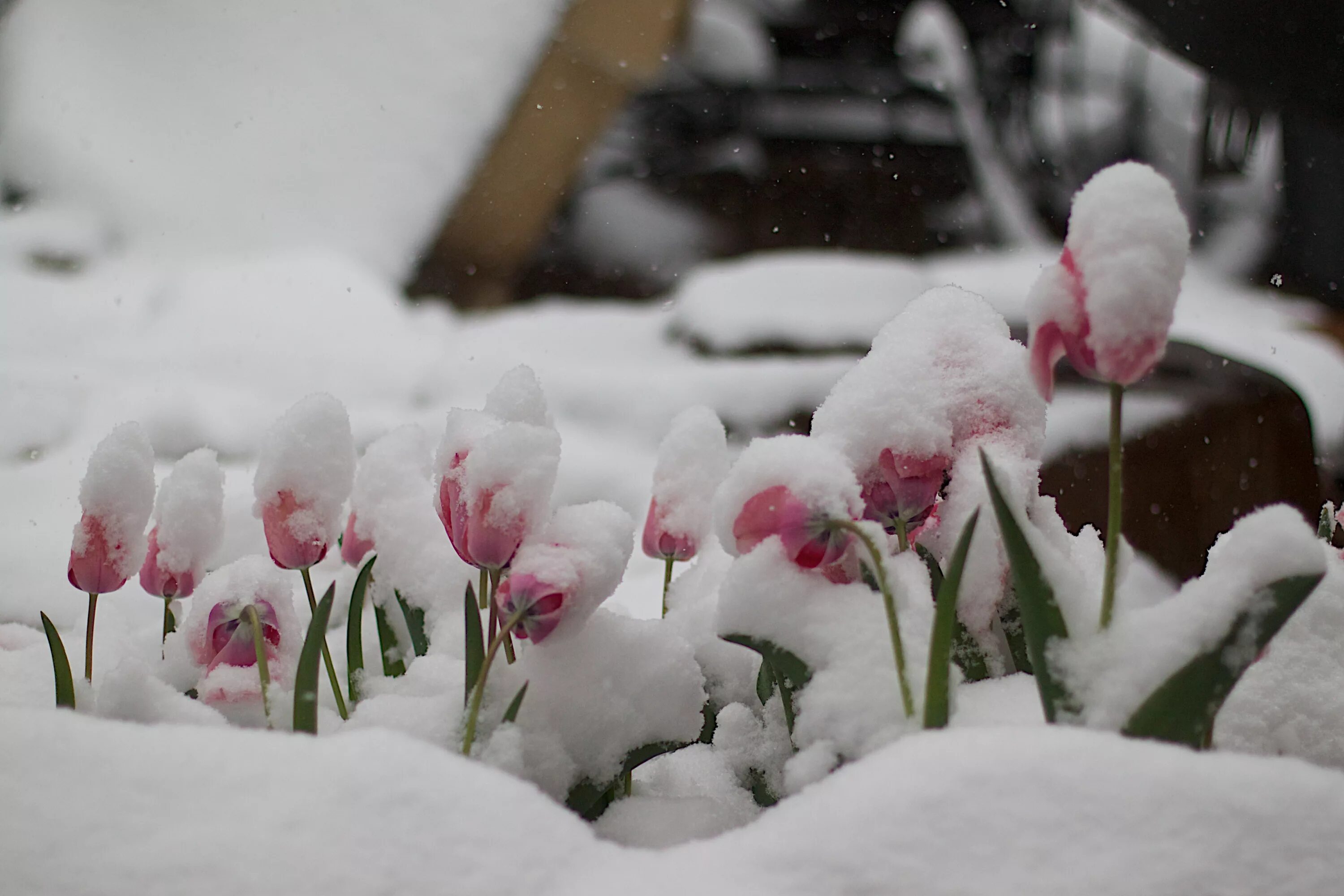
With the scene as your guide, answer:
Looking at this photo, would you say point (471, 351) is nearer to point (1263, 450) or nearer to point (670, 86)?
point (670, 86)

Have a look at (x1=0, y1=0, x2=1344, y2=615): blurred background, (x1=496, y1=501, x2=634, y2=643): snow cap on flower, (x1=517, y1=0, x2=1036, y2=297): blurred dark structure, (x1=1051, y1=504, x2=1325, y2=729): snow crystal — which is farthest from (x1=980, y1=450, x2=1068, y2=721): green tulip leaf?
(x1=517, y1=0, x2=1036, y2=297): blurred dark structure

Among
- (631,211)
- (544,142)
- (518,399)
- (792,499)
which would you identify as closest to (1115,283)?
(792,499)

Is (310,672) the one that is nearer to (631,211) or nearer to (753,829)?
(753,829)

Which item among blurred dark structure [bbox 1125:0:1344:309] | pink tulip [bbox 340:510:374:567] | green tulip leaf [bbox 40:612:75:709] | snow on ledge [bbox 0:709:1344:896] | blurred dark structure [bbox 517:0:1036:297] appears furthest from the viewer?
blurred dark structure [bbox 517:0:1036:297]

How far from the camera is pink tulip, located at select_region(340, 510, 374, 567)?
440mm

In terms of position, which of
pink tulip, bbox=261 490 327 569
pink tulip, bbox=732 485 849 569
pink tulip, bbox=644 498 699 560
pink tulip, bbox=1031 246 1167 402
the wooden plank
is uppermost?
the wooden plank

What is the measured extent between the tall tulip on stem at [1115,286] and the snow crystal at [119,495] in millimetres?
302

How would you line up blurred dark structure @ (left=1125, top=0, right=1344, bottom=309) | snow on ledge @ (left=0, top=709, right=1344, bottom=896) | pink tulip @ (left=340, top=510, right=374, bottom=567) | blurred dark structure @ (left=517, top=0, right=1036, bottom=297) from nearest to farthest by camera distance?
snow on ledge @ (left=0, top=709, right=1344, bottom=896) → pink tulip @ (left=340, top=510, right=374, bottom=567) → blurred dark structure @ (left=1125, top=0, right=1344, bottom=309) → blurred dark structure @ (left=517, top=0, right=1036, bottom=297)

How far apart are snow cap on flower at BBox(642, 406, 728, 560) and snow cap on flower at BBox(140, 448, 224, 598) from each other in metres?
0.17

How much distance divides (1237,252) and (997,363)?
86cm

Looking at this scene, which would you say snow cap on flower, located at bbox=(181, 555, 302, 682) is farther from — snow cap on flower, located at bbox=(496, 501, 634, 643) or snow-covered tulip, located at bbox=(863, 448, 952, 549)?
snow-covered tulip, located at bbox=(863, 448, 952, 549)

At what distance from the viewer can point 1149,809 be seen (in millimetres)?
232

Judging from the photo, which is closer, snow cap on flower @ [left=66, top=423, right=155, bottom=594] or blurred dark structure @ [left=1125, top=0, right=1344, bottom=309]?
snow cap on flower @ [left=66, top=423, right=155, bottom=594]

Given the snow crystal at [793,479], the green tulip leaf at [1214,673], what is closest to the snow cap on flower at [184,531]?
the snow crystal at [793,479]
